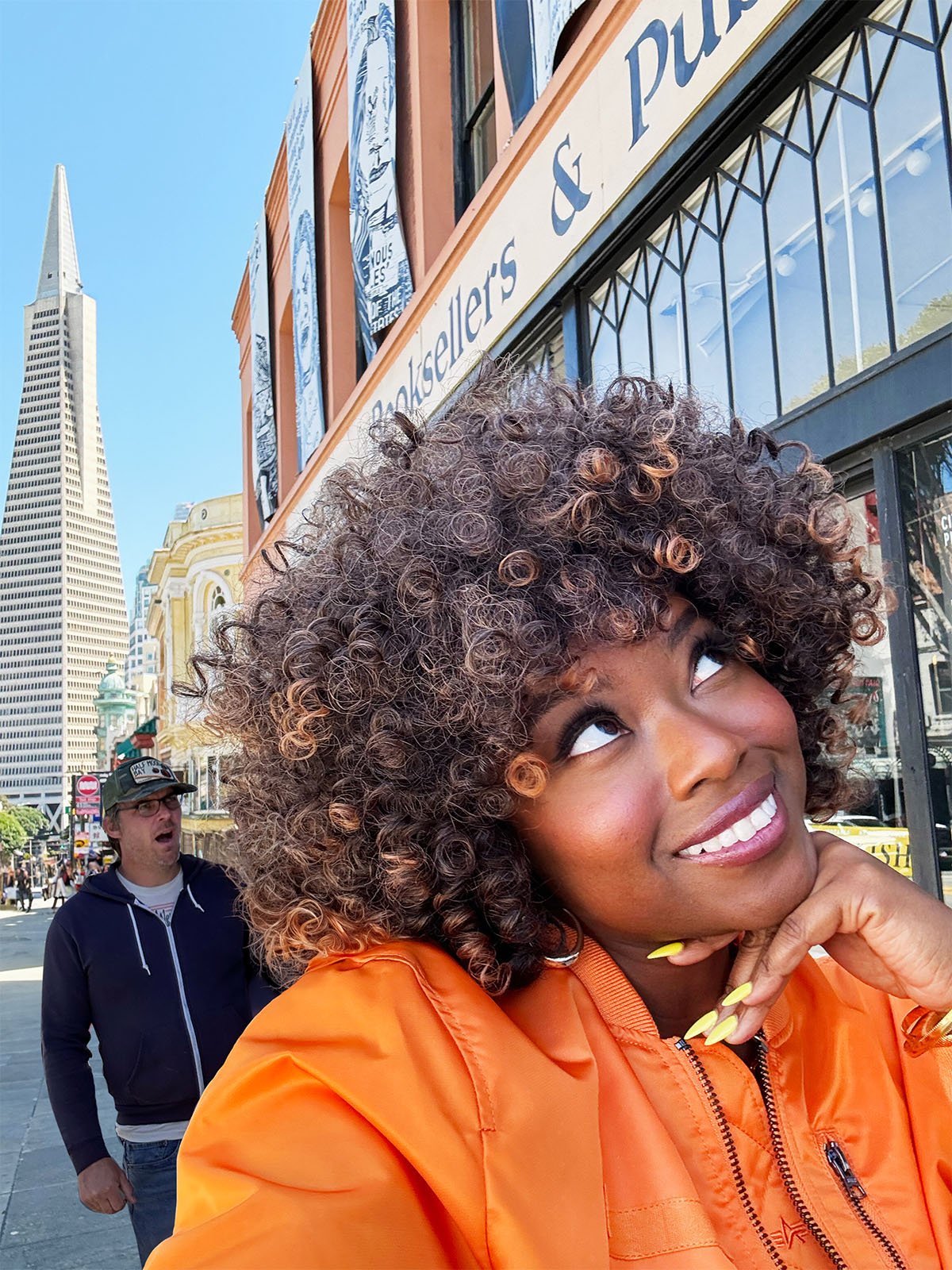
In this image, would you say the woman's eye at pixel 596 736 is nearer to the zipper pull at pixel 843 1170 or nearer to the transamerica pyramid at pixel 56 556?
the zipper pull at pixel 843 1170

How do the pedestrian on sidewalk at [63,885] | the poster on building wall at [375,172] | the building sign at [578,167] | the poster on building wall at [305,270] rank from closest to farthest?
the building sign at [578,167] < the poster on building wall at [375,172] < the poster on building wall at [305,270] < the pedestrian on sidewalk at [63,885]

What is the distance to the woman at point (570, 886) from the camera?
3.32 feet

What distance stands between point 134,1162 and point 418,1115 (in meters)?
2.73

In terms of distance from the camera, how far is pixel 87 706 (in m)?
142

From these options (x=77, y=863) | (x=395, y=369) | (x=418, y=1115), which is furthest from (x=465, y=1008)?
(x=77, y=863)

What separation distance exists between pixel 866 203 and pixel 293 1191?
3.10 metres

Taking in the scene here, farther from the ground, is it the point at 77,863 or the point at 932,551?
the point at 932,551

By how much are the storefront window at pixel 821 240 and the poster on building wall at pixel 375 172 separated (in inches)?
138

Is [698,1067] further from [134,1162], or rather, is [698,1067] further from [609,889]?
[134,1162]

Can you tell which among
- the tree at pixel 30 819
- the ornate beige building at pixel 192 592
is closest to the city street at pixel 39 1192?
the ornate beige building at pixel 192 592

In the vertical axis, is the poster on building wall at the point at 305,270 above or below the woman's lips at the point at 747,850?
above

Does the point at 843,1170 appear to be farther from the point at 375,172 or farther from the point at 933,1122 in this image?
the point at 375,172

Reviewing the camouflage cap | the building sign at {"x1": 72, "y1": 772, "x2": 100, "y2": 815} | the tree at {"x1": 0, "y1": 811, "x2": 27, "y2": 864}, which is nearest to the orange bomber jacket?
the camouflage cap

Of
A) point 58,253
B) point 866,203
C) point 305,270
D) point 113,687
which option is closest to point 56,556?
point 58,253
